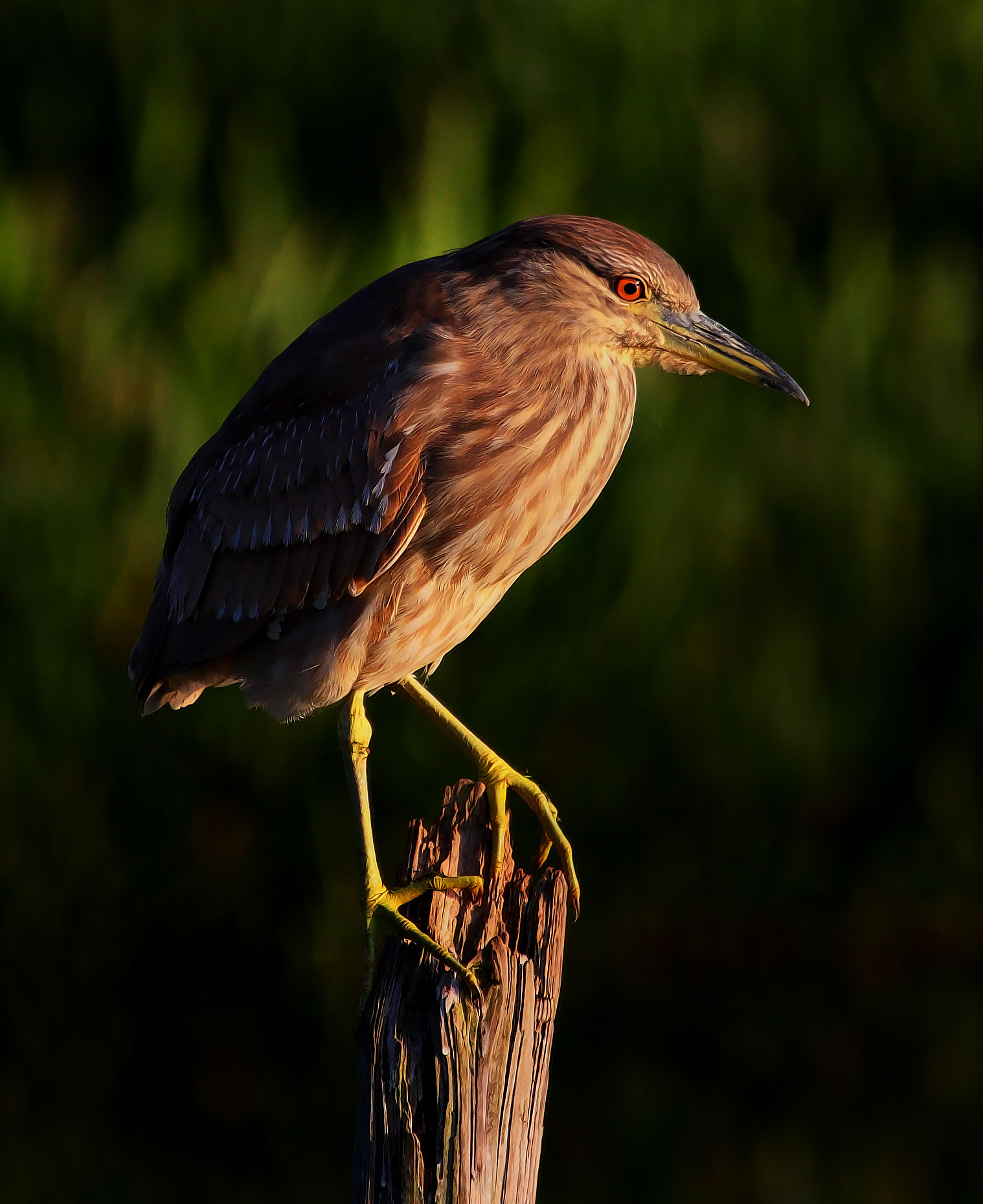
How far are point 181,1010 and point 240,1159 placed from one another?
0.65 m

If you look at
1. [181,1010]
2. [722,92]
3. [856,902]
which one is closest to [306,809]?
[181,1010]

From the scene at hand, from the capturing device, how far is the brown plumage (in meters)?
2.88

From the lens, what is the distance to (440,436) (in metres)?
2.87

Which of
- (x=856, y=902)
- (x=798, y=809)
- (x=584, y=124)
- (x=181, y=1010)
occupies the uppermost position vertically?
(x=584, y=124)

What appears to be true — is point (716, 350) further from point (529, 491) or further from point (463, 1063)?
point (463, 1063)

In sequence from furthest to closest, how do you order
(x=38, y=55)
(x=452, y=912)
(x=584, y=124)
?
(x=38, y=55), (x=584, y=124), (x=452, y=912)

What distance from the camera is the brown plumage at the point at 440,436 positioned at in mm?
2881

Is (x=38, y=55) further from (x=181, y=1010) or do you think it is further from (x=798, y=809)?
(x=798, y=809)

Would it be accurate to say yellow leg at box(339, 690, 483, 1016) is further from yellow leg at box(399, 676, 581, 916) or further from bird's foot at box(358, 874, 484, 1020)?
yellow leg at box(399, 676, 581, 916)

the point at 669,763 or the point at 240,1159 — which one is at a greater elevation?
the point at 669,763

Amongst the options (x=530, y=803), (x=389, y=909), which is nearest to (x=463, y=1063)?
(x=389, y=909)

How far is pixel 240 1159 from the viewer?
16.9 feet

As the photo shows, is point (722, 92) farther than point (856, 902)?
Yes

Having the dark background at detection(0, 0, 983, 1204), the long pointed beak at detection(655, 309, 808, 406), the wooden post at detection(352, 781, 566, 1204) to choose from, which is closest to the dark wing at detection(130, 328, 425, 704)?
the long pointed beak at detection(655, 309, 808, 406)
